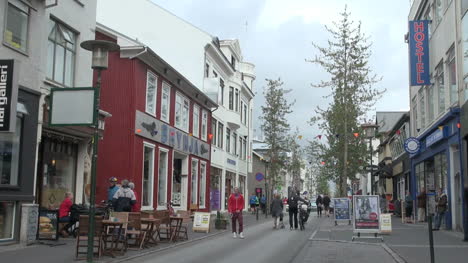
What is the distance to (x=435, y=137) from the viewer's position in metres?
22.7

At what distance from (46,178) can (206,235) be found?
5910mm

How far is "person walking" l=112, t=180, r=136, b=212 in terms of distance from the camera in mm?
15023

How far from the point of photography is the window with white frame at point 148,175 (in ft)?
76.4

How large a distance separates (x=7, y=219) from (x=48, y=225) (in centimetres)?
131

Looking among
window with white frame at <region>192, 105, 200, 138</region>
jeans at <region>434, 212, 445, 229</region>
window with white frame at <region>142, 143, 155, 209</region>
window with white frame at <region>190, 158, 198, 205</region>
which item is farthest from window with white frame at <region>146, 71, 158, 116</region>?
jeans at <region>434, 212, 445, 229</region>

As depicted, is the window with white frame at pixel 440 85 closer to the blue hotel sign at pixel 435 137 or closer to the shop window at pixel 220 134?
the blue hotel sign at pixel 435 137

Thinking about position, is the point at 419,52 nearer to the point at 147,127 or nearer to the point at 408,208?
the point at 408,208

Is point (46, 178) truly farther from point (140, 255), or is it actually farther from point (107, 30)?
point (107, 30)

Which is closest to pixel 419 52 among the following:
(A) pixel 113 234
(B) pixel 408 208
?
(B) pixel 408 208

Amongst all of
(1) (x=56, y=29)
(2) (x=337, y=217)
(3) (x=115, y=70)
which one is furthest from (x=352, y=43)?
(1) (x=56, y=29)

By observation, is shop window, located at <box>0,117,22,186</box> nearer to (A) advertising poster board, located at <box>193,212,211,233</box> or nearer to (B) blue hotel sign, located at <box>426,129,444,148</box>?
(A) advertising poster board, located at <box>193,212,211,233</box>

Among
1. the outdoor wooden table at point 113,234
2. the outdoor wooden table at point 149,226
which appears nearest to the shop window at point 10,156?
the outdoor wooden table at point 113,234

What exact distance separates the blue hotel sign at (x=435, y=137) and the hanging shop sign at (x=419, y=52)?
2.54 metres

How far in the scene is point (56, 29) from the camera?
16359 millimetres
